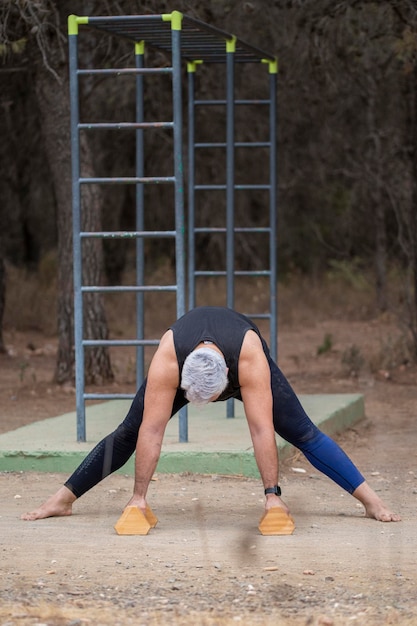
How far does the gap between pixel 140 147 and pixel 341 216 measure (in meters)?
14.6

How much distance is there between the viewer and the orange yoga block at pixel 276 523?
5.54m

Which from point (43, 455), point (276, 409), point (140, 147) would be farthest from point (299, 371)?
point (276, 409)

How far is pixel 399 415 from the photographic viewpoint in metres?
10.1

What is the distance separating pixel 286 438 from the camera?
5781 mm

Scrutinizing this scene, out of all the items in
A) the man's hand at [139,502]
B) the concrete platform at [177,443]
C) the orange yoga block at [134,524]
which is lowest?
the concrete platform at [177,443]

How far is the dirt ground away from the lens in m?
4.33

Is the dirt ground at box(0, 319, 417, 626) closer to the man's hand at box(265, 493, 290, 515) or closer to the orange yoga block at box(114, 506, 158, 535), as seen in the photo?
the orange yoga block at box(114, 506, 158, 535)

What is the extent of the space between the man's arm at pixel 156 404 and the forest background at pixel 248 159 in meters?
3.90

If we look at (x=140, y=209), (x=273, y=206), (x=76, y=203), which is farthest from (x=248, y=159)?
(x=76, y=203)

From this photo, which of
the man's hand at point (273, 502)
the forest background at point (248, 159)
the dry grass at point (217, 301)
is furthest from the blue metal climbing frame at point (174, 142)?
the dry grass at point (217, 301)

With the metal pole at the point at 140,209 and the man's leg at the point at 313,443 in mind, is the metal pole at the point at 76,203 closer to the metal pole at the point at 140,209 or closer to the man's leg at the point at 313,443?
the metal pole at the point at 140,209

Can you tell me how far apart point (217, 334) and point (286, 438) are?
27.8 inches

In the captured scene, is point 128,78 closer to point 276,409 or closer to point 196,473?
point 196,473

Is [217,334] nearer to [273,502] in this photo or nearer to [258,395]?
[258,395]
